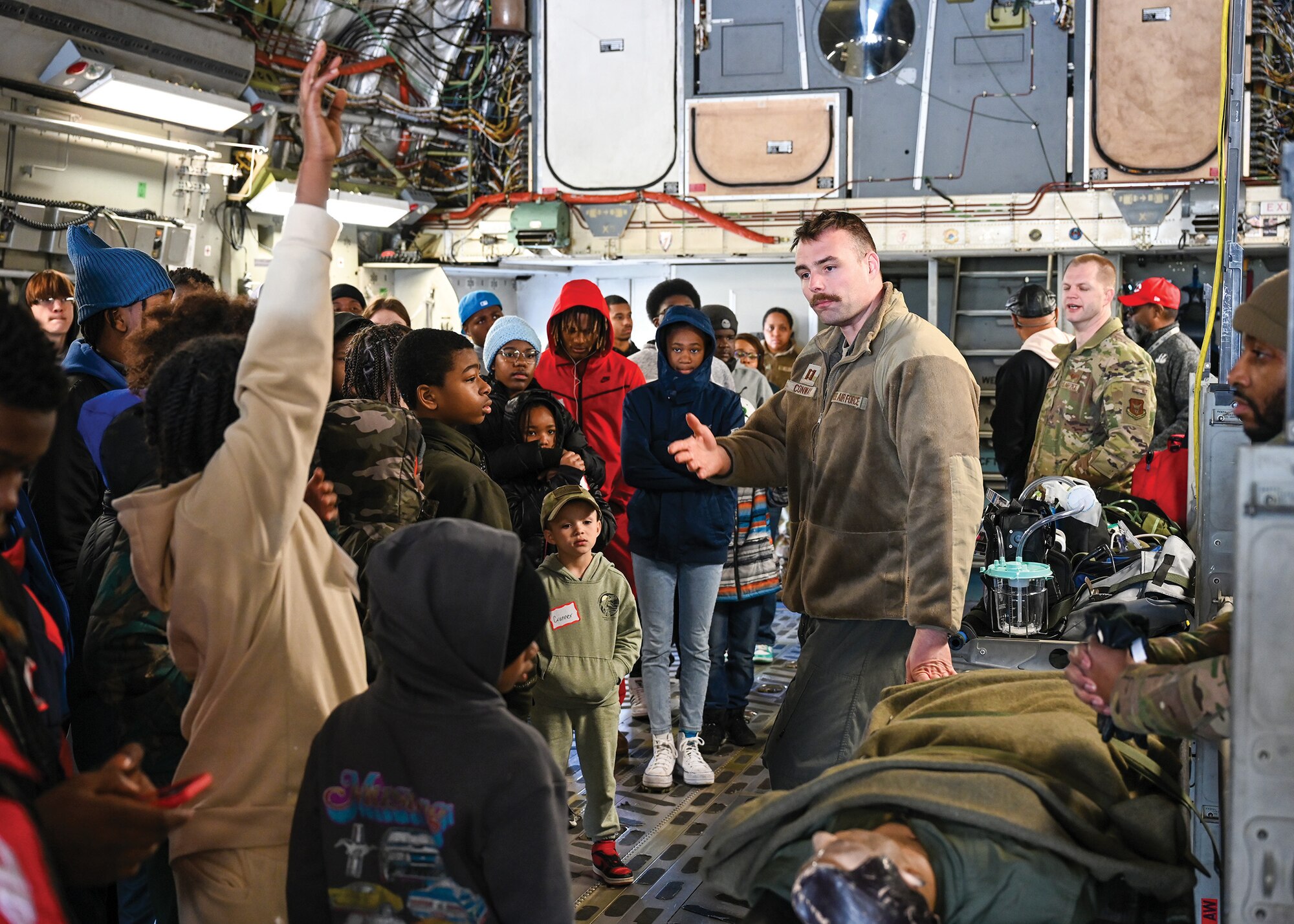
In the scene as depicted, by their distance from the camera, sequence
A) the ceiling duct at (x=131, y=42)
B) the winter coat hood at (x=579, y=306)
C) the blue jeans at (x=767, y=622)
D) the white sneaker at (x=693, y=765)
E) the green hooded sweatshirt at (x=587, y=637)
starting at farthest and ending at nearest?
the ceiling duct at (x=131, y=42), the blue jeans at (x=767, y=622), the winter coat hood at (x=579, y=306), the white sneaker at (x=693, y=765), the green hooded sweatshirt at (x=587, y=637)

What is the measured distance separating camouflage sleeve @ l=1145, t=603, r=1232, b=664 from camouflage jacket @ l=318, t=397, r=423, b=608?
1502 millimetres

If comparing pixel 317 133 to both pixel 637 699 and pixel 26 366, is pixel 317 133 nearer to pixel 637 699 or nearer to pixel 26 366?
pixel 26 366

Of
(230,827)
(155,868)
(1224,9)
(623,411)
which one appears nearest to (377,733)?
(230,827)

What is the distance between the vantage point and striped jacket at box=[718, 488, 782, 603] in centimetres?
487

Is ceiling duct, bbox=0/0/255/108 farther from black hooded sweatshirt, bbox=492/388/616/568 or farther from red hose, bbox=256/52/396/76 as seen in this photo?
black hooded sweatshirt, bbox=492/388/616/568

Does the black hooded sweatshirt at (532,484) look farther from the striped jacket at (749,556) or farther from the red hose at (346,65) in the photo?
the red hose at (346,65)

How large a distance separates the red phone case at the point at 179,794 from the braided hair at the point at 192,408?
53 centimetres

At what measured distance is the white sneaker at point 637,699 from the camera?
204 inches

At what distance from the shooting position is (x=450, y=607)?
1634mm

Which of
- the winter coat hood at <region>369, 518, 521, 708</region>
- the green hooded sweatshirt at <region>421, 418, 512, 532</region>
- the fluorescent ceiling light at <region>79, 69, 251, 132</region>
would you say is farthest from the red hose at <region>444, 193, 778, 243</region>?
the winter coat hood at <region>369, 518, 521, 708</region>

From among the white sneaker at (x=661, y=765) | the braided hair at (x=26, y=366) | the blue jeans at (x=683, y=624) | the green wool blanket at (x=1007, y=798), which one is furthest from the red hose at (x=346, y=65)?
the green wool blanket at (x=1007, y=798)

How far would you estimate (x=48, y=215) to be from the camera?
22.7ft

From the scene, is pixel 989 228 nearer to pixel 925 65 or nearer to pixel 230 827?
pixel 925 65

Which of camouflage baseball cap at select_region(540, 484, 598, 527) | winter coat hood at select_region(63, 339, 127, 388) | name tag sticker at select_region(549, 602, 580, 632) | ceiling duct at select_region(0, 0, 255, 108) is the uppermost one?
ceiling duct at select_region(0, 0, 255, 108)
